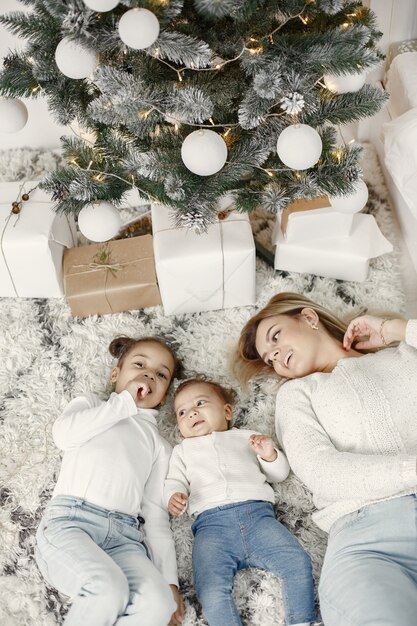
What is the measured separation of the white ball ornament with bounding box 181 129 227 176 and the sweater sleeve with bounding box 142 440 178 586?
0.77 m

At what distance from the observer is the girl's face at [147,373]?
1846 mm

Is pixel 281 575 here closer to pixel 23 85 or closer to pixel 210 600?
pixel 210 600

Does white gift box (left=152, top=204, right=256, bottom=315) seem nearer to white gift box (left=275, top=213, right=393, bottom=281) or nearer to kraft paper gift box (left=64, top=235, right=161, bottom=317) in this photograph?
kraft paper gift box (left=64, top=235, right=161, bottom=317)

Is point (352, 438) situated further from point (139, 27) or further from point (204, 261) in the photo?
point (139, 27)

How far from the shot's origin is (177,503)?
167cm

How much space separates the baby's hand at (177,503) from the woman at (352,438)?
0.95ft

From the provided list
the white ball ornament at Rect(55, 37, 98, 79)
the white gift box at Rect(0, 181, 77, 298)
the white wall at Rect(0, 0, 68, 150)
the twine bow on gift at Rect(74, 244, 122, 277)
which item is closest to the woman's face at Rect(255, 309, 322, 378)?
the twine bow on gift at Rect(74, 244, 122, 277)

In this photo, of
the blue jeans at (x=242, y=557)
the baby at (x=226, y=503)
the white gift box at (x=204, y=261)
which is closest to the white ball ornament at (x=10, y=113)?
the white gift box at (x=204, y=261)

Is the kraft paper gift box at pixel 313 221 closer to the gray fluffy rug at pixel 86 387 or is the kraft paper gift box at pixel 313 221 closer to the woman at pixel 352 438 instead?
the gray fluffy rug at pixel 86 387

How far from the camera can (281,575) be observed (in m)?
1.59

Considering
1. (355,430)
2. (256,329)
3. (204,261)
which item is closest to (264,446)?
(355,430)

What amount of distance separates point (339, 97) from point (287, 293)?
61 centimetres

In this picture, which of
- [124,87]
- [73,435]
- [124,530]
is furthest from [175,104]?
[124,530]

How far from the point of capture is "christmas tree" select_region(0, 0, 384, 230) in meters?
A: 1.38
